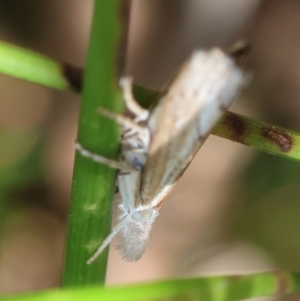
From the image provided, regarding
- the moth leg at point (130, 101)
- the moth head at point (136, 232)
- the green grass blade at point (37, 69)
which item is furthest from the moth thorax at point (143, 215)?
the green grass blade at point (37, 69)

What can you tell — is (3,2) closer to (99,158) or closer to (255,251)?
(99,158)

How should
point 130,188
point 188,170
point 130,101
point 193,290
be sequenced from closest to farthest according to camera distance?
point 193,290 → point 130,101 → point 130,188 → point 188,170

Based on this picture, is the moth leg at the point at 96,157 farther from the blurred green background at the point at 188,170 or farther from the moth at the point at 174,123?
the blurred green background at the point at 188,170

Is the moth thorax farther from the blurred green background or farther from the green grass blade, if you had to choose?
the blurred green background

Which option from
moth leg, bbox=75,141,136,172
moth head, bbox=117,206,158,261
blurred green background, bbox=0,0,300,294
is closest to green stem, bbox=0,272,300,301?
moth leg, bbox=75,141,136,172

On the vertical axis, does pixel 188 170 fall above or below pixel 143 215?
below

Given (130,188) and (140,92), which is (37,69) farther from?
(130,188)

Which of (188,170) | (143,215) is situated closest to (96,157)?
(143,215)
